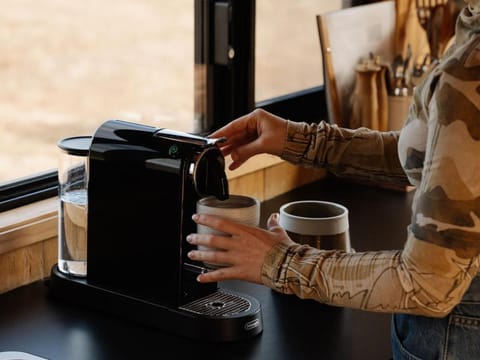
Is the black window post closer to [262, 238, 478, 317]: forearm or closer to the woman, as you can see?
the woman

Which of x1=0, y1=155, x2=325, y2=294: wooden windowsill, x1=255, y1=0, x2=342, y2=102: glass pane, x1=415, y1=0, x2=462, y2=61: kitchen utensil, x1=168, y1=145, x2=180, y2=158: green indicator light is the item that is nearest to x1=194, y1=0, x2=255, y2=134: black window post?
x1=255, y1=0, x2=342, y2=102: glass pane

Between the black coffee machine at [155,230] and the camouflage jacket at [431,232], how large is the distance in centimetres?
20

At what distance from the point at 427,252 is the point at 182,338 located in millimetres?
477

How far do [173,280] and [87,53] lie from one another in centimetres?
65

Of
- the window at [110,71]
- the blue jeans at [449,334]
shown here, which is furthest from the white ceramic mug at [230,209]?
the window at [110,71]

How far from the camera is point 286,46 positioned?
2459 millimetres

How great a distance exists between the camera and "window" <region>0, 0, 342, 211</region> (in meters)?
1.76

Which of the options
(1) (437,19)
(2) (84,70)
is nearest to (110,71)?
(2) (84,70)

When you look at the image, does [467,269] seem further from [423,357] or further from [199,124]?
[199,124]

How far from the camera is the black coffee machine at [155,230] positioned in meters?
1.39

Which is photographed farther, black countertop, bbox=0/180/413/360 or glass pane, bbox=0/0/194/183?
glass pane, bbox=0/0/194/183

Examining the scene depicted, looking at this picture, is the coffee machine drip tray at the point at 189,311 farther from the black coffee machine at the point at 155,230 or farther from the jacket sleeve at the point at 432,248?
the jacket sleeve at the point at 432,248

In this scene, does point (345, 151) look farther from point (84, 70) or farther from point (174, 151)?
point (84, 70)

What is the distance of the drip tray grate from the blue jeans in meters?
0.26
